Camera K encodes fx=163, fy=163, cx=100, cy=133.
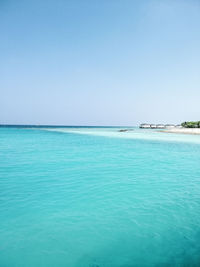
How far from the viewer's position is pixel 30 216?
3941mm

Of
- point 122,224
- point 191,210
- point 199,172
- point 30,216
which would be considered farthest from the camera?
point 199,172

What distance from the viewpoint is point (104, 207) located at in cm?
446

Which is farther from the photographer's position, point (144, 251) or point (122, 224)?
point (122, 224)

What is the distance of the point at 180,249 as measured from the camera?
292 centimetres

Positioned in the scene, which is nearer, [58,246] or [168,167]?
[58,246]

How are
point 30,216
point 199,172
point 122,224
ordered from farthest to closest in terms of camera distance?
1. point 199,172
2. point 30,216
3. point 122,224

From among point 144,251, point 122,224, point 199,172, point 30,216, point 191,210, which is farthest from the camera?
point 199,172

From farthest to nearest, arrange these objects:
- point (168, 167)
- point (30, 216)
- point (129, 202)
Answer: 1. point (168, 167)
2. point (129, 202)
3. point (30, 216)

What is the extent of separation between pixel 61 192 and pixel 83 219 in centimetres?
181

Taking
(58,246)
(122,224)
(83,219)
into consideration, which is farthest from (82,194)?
(58,246)

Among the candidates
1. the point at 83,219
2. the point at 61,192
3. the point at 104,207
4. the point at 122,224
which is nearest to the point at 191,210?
the point at 122,224

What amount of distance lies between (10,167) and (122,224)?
7.01 m

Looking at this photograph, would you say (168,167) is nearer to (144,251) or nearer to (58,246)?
(144,251)

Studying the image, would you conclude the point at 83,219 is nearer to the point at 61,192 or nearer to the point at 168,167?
the point at 61,192
